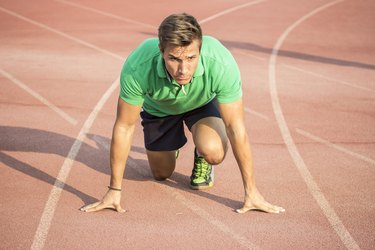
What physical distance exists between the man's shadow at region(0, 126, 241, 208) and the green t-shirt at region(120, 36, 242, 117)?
1.10m

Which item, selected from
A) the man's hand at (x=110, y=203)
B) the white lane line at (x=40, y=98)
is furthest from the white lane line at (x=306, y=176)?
the white lane line at (x=40, y=98)

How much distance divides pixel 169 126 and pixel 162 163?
38 centimetres

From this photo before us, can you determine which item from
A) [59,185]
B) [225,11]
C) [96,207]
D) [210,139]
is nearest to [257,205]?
[210,139]

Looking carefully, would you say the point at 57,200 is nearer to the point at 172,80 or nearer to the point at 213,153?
the point at 213,153

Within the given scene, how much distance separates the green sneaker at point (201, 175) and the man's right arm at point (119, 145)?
0.89m

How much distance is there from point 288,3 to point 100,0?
654cm

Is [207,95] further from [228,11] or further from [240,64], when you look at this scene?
[228,11]

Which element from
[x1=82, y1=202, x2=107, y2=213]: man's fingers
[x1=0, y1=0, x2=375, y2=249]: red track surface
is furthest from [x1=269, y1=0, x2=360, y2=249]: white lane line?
[x1=82, y1=202, x2=107, y2=213]: man's fingers

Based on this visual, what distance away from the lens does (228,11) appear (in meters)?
18.9

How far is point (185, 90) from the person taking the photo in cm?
492

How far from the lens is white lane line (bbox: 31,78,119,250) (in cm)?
465

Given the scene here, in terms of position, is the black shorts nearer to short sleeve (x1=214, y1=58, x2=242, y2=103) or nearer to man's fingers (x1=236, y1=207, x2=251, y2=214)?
short sleeve (x1=214, y1=58, x2=242, y2=103)

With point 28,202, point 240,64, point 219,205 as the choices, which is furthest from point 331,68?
point 28,202

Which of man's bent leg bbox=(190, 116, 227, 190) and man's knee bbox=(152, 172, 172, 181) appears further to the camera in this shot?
man's knee bbox=(152, 172, 172, 181)
